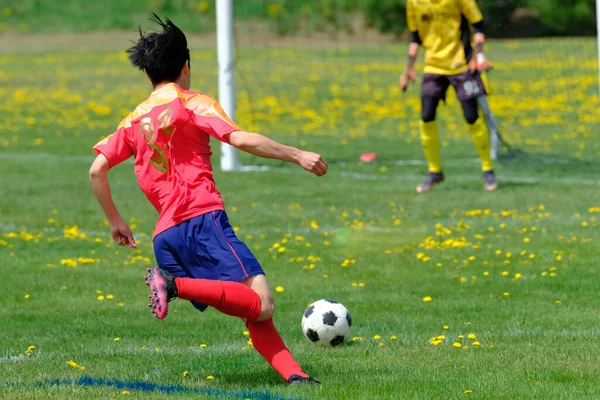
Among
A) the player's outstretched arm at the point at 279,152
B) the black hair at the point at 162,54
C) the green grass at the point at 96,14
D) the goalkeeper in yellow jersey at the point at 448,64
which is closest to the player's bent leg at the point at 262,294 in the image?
the player's outstretched arm at the point at 279,152

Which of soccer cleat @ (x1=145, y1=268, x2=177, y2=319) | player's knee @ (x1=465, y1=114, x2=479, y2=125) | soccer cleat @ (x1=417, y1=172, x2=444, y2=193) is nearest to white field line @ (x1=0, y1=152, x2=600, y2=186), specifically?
soccer cleat @ (x1=417, y1=172, x2=444, y2=193)

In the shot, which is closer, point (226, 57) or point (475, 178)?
point (475, 178)

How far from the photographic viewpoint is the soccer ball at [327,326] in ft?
20.7

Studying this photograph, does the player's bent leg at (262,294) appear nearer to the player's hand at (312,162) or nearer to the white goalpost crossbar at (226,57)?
the player's hand at (312,162)

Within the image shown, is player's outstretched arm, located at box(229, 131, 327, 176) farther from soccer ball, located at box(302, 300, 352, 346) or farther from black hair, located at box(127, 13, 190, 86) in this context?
soccer ball, located at box(302, 300, 352, 346)

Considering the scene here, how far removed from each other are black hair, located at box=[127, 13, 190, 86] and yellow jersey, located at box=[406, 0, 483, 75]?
24.7 feet

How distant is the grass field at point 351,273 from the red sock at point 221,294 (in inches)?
15.6

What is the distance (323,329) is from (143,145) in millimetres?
1647

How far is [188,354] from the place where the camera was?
20.4 feet

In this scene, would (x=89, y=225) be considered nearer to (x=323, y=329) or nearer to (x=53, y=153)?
(x=323, y=329)

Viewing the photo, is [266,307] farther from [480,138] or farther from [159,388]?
[480,138]

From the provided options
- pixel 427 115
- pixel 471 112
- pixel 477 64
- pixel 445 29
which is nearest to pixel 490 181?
pixel 471 112

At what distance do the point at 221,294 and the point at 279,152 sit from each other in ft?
2.30

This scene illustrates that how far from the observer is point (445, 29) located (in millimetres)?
12703
